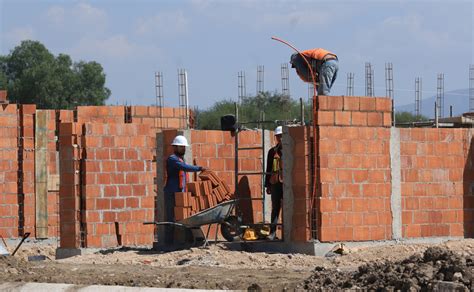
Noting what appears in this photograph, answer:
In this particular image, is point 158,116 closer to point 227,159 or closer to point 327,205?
point 227,159

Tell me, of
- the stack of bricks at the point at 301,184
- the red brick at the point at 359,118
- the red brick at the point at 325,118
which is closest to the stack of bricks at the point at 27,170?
the stack of bricks at the point at 301,184

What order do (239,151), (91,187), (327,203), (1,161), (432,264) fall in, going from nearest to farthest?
(432,264), (327,203), (91,187), (239,151), (1,161)

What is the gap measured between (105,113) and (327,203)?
6.12 metres

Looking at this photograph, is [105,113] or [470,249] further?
[105,113]

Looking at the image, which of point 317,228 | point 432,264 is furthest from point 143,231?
point 432,264

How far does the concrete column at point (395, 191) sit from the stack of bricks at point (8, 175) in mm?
7053

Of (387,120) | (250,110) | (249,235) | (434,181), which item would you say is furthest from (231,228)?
(250,110)

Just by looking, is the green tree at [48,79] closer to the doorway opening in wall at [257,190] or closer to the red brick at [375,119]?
the doorway opening in wall at [257,190]

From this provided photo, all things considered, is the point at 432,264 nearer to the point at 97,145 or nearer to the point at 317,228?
the point at 317,228

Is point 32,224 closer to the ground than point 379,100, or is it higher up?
closer to the ground

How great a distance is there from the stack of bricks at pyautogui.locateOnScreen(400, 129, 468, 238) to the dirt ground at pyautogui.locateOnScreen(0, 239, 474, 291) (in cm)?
41

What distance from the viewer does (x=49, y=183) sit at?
18.0 metres

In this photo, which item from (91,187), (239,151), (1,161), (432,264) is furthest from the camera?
(1,161)

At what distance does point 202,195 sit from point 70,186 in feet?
6.23
